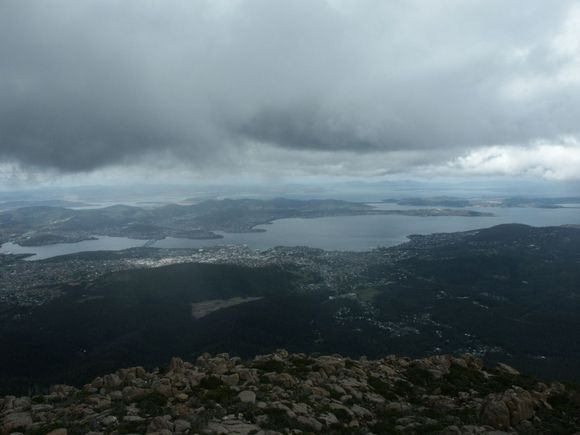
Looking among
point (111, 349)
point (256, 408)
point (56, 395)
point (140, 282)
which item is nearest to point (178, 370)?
point (56, 395)

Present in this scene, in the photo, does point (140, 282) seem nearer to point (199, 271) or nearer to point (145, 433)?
point (199, 271)

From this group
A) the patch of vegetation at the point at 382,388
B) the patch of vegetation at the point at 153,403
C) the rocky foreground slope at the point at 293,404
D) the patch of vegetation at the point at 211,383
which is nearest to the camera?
the rocky foreground slope at the point at 293,404

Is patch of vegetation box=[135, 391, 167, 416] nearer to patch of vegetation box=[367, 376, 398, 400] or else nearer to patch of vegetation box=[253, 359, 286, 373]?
patch of vegetation box=[253, 359, 286, 373]

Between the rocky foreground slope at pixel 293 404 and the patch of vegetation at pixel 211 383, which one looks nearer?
the rocky foreground slope at pixel 293 404

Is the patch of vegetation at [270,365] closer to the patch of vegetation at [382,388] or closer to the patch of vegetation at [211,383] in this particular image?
the patch of vegetation at [211,383]

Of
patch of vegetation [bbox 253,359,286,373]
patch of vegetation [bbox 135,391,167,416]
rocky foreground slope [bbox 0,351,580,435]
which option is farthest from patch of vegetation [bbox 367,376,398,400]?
patch of vegetation [bbox 135,391,167,416]

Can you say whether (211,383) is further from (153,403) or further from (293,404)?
(293,404)

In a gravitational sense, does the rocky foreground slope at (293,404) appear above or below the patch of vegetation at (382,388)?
above

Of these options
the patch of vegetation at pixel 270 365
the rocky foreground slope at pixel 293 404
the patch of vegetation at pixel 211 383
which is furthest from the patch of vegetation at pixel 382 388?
the patch of vegetation at pixel 211 383

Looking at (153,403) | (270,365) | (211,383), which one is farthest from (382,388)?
(153,403)
